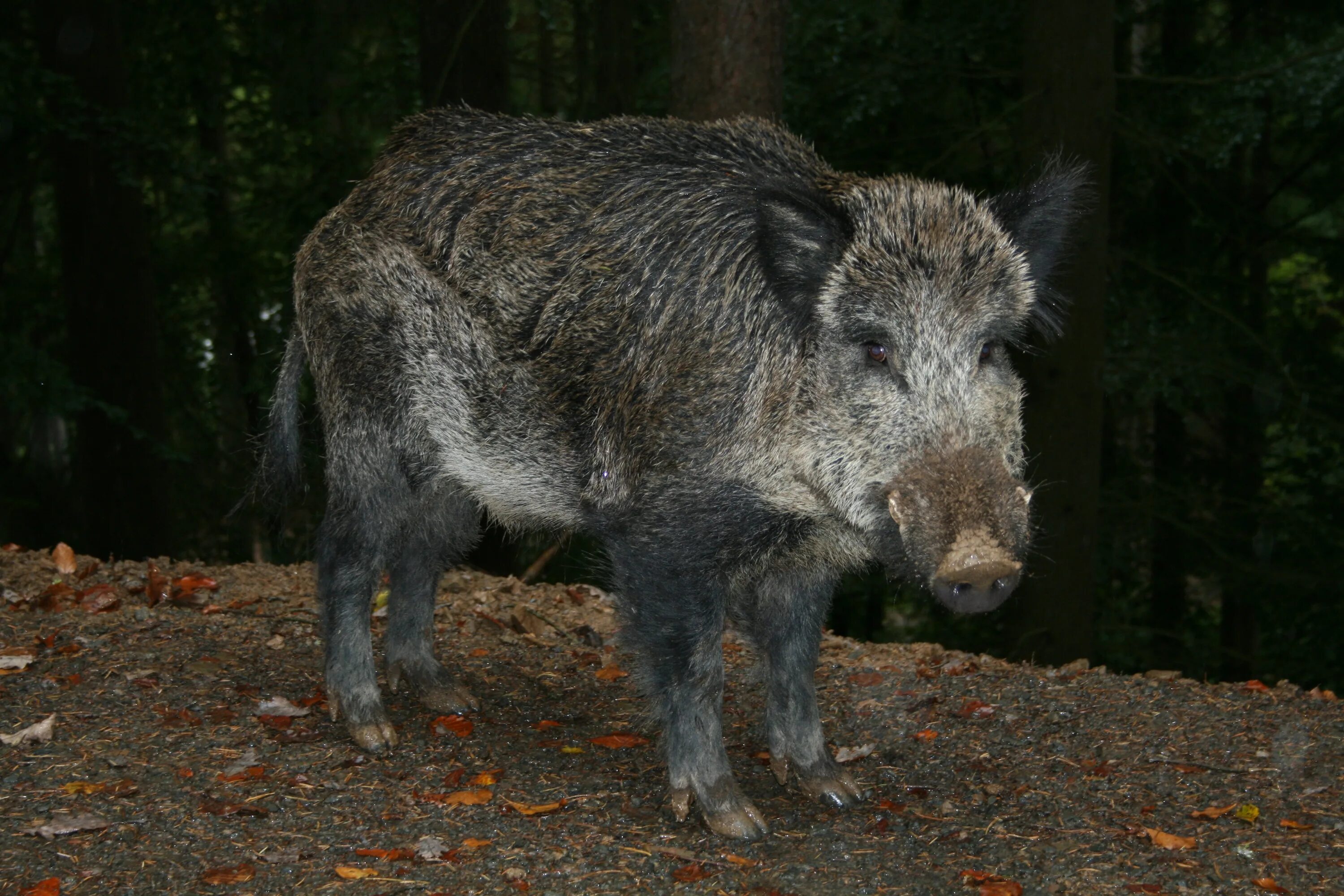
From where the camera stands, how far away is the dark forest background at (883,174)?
29.5 ft

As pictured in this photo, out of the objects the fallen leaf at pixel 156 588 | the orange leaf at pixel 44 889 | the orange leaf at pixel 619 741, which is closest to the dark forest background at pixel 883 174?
the fallen leaf at pixel 156 588

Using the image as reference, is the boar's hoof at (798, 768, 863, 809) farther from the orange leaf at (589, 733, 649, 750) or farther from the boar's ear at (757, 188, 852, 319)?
the boar's ear at (757, 188, 852, 319)

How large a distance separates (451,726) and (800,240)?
2379mm

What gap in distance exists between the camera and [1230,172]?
1370 centimetres

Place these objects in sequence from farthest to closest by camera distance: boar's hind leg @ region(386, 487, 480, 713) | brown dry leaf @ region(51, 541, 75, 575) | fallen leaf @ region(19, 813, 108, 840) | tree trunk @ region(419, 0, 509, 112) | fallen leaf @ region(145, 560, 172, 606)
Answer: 1. tree trunk @ region(419, 0, 509, 112)
2. brown dry leaf @ region(51, 541, 75, 575)
3. fallen leaf @ region(145, 560, 172, 606)
4. boar's hind leg @ region(386, 487, 480, 713)
5. fallen leaf @ region(19, 813, 108, 840)

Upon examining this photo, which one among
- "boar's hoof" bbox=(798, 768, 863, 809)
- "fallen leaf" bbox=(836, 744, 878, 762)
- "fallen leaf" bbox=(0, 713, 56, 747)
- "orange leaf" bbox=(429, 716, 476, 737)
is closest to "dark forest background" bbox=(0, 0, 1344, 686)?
"orange leaf" bbox=(429, 716, 476, 737)

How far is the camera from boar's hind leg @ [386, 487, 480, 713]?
18.1ft

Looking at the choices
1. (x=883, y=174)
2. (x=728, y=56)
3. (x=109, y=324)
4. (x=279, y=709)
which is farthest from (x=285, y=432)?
(x=109, y=324)

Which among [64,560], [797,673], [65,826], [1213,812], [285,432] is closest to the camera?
[65,826]

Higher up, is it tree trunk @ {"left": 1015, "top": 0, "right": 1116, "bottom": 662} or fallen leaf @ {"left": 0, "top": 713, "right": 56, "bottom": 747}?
tree trunk @ {"left": 1015, "top": 0, "right": 1116, "bottom": 662}

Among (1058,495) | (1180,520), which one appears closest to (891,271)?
(1058,495)

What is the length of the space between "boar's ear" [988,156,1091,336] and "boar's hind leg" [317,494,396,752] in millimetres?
2578

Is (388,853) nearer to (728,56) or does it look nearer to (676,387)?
(676,387)

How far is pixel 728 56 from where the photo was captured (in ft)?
22.3
